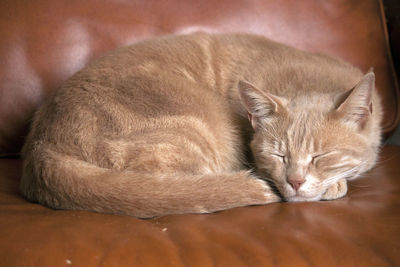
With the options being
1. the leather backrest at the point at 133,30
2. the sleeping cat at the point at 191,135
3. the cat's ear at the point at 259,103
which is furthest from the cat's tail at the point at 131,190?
the leather backrest at the point at 133,30

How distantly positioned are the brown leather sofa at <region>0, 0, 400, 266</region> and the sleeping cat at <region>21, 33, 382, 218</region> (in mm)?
86

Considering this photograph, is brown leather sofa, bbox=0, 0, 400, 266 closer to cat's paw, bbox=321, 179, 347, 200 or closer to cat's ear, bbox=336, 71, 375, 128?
cat's paw, bbox=321, 179, 347, 200

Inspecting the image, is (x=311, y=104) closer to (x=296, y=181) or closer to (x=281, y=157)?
(x=281, y=157)

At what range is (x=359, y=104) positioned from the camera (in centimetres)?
174

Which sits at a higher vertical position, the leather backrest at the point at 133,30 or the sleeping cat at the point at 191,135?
the leather backrest at the point at 133,30

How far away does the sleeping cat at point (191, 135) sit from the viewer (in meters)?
1.54

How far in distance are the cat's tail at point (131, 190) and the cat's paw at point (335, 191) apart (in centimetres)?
26

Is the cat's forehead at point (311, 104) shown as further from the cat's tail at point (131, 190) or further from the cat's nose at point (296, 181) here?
the cat's tail at point (131, 190)

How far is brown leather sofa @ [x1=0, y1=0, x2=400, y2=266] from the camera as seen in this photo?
3.98 ft

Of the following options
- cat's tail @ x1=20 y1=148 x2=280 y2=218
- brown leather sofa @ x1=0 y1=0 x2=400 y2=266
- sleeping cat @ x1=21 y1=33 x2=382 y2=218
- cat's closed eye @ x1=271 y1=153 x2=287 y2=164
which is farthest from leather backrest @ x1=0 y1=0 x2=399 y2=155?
cat's closed eye @ x1=271 y1=153 x2=287 y2=164

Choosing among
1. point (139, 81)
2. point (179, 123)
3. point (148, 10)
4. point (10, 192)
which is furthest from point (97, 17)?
point (10, 192)

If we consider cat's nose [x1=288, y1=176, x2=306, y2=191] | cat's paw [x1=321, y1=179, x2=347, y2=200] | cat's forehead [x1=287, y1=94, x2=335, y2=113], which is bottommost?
cat's paw [x1=321, y1=179, x2=347, y2=200]

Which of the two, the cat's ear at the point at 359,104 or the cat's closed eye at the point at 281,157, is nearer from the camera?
the cat's ear at the point at 359,104

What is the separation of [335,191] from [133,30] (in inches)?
57.1
